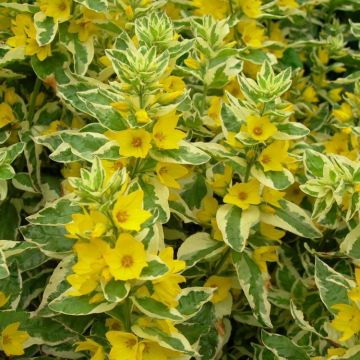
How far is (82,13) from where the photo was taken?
2.21 m

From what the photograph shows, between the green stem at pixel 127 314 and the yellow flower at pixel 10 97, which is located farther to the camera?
the yellow flower at pixel 10 97

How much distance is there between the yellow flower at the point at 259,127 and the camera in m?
1.77

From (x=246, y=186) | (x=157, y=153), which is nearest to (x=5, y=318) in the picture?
(x=157, y=153)

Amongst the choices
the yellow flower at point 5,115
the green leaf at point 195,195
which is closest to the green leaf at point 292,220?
the green leaf at point 195,195

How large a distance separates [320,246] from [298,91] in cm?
75

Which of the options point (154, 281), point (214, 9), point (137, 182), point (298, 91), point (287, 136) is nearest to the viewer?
point (154, 281)

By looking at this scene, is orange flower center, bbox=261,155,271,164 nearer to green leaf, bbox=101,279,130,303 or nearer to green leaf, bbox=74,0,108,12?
green leaf, bbox=101,279,130,303

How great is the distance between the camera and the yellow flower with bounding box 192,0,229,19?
95.9 inches

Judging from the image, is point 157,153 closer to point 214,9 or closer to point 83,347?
point 83,347

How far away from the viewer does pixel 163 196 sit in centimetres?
171

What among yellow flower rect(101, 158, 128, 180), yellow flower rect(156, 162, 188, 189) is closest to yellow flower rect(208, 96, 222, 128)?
yellow flower rect(156, 162, 188, 189)

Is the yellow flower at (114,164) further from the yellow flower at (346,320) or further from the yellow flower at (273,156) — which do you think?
the yellow flower at (346,320)

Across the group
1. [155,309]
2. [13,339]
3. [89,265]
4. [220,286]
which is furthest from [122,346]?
[220,286]

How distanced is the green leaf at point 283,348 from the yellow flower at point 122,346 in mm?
464
